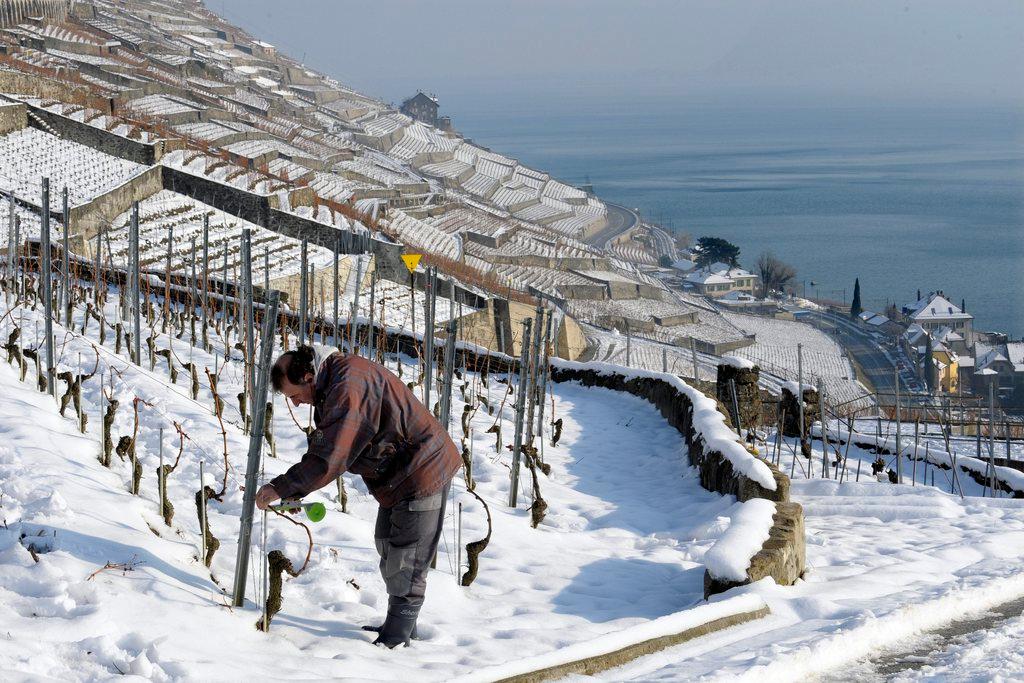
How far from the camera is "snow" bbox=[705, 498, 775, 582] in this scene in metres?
4.80

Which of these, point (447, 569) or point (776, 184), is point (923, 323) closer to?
point (447, 569)

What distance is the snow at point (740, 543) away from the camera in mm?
4797

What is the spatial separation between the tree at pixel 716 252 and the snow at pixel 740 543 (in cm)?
7889

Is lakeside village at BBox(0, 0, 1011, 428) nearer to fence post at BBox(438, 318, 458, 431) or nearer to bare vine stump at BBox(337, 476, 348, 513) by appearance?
fence post at BBox(438, 318, 458, 431)

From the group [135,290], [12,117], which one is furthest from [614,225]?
[135,290]

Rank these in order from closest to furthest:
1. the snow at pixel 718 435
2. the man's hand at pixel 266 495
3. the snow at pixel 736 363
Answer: the man's hand at pixel 266 495 < the snow at pixel 718 435 < the snow at pixel 736 363

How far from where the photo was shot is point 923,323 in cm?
6938

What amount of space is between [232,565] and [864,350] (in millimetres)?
65445

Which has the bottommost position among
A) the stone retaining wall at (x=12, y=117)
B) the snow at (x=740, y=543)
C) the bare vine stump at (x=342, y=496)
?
the snow at (x=740, y=543)

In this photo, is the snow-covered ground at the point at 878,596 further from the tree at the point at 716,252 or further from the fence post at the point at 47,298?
the tree at the point at 716,252

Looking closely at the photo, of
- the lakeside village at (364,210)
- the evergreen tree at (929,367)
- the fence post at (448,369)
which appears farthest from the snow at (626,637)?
the evergreen tree at (929,367)

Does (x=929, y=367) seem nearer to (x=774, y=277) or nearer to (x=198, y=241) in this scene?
(x=774, y=277)

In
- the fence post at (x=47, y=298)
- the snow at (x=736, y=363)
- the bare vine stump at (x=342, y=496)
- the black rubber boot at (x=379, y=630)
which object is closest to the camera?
the black rubber boot at (x=379, y=630)

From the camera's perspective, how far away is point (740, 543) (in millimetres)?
4977
